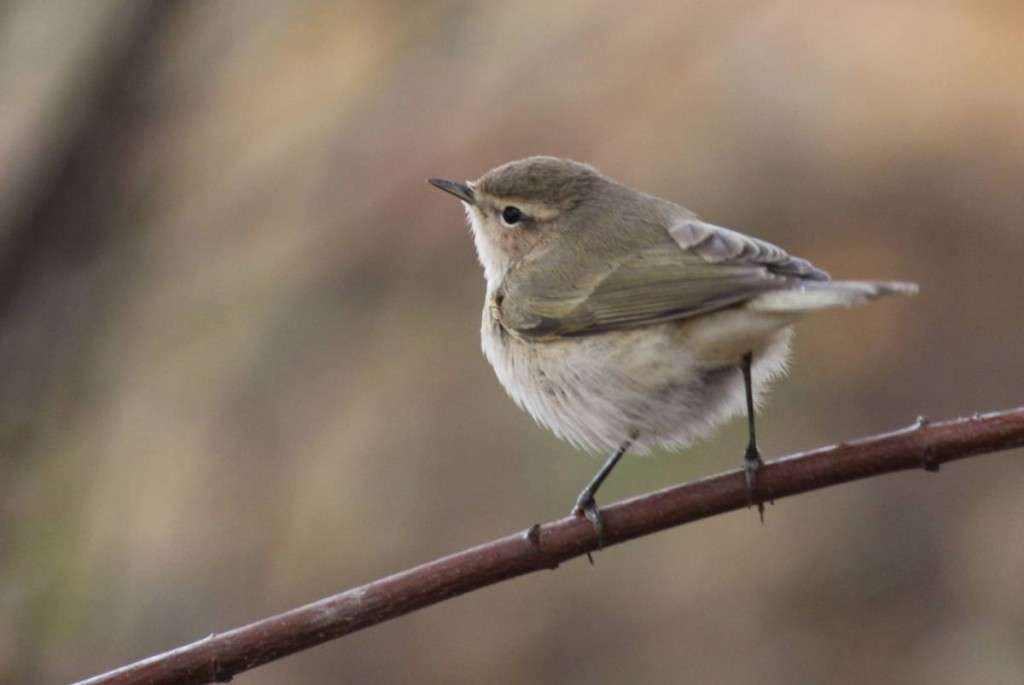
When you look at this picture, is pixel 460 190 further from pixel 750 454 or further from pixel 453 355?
pixel 453 355

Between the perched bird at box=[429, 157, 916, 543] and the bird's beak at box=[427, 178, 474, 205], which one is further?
the bird's beak at box=[427, 178, 474, 205]

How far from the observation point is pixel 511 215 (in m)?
4.86

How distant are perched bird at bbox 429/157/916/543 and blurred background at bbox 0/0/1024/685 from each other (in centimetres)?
160

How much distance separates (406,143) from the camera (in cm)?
755

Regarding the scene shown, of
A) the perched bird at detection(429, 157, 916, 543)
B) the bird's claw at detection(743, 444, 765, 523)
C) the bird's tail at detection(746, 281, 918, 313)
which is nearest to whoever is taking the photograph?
the bird's tail at detection(746, 281, 918, 313)

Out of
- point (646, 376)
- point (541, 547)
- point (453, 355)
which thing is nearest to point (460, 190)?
point (646, 376)

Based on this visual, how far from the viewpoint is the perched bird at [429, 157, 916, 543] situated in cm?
365

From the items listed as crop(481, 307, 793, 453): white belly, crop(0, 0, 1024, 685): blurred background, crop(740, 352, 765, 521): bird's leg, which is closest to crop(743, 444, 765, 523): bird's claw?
crop(740, 352, 765, 521): bird's leg

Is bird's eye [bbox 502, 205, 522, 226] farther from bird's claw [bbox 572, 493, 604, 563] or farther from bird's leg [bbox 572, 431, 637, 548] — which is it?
bird's claw [bbox 572, 493, 604, 563]

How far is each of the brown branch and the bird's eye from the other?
1.74 m

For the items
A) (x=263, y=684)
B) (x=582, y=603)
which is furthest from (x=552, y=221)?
(x=263, y=684)

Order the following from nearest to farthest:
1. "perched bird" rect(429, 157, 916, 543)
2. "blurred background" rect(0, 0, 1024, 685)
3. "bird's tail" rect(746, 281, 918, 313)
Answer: "bird's tail" rect(746, 281, 918, 313), "perched bird" rect(429, 157, 916, 543), "blurred background" rect(0, 0, 1024, 685)

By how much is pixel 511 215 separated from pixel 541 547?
1.90m

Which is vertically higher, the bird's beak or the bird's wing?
the bird's beak
